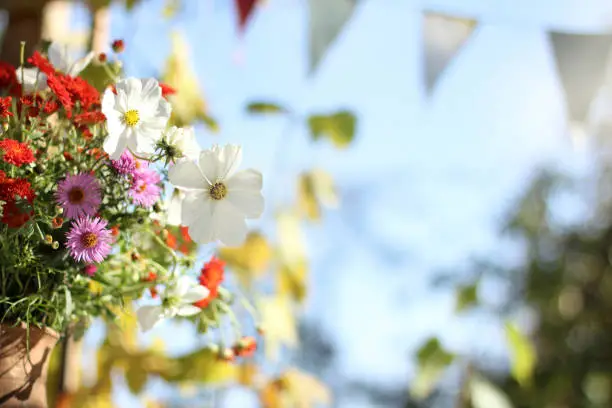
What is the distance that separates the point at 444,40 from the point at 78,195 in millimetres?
929

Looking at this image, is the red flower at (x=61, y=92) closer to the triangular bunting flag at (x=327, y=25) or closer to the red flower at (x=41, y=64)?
the red flower at (x=41, y=64)

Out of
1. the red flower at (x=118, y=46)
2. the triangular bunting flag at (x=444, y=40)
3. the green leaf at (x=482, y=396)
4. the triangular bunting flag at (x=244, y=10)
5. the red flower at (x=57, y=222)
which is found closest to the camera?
the red flower at (x=57, y=222)

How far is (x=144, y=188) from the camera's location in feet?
1.46

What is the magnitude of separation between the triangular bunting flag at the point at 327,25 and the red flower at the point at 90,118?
26.2 inches

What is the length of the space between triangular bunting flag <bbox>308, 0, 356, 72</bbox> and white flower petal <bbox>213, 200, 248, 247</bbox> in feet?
2.22

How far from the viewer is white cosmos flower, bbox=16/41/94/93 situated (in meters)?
0.50

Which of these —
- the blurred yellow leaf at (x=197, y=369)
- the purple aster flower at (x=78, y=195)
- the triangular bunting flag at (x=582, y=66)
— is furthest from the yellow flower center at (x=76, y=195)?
the triangular bunting flag at (x=582, y=66)

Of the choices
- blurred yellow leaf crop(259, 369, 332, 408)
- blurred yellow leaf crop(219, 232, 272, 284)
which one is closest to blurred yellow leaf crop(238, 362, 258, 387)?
blurred yellow leaf crop(259, 369, 332, 408)

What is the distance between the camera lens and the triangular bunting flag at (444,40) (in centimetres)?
123

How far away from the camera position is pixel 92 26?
1002mm

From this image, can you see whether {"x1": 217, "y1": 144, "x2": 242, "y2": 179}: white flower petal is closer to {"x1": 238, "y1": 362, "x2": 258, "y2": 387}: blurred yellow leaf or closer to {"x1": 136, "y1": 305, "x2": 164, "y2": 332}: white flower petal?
{"x1": 136, "y1": 305, "x2": 164, "y2": 332}: white flower petal

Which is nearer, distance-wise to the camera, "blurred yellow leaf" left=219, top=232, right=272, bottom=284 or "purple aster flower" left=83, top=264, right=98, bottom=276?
"purple aster flower" left=83, top=264, right=98, bottom=276

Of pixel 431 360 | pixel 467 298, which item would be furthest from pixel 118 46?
pixel 467 298

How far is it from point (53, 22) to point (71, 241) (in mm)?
808
